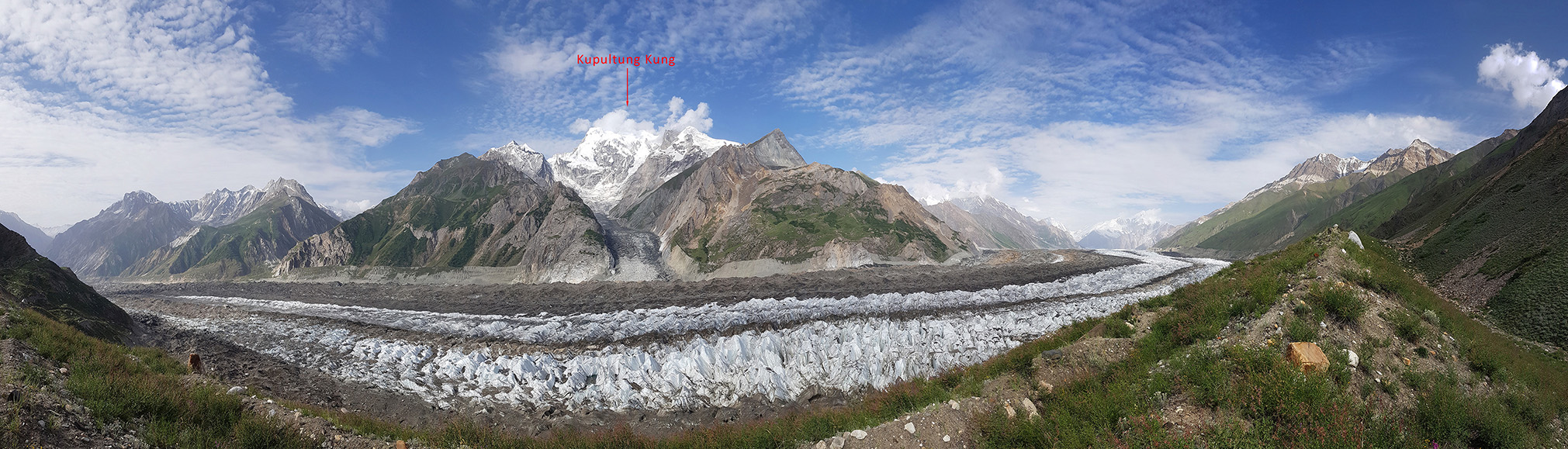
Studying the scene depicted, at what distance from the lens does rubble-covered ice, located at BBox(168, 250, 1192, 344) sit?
31531 millimetres

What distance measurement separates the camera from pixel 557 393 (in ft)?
72.3

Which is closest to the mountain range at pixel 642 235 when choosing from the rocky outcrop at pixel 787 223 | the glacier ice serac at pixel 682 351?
the rocky outcrop at pixel 787 223

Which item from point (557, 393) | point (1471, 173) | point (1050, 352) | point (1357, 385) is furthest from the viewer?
point (1471, 173)

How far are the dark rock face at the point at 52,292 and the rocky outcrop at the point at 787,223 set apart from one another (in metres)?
72.6

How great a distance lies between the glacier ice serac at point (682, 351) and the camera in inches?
876

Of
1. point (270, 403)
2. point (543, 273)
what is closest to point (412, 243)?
point (543, 273)

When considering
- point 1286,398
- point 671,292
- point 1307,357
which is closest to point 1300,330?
point 1307,357

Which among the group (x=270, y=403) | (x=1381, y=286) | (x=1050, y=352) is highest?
(x=1381, y=286)

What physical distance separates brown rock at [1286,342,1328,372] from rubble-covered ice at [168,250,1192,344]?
2392cm

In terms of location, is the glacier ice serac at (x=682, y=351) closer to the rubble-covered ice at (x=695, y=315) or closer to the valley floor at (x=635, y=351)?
the valley floor at (x=635, y=351)

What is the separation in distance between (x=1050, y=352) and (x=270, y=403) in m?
18.9

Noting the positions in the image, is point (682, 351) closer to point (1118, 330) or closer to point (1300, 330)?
point (1118, 330)

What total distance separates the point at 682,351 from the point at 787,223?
8831cm

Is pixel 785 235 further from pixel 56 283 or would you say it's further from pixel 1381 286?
pixel 1381 286
